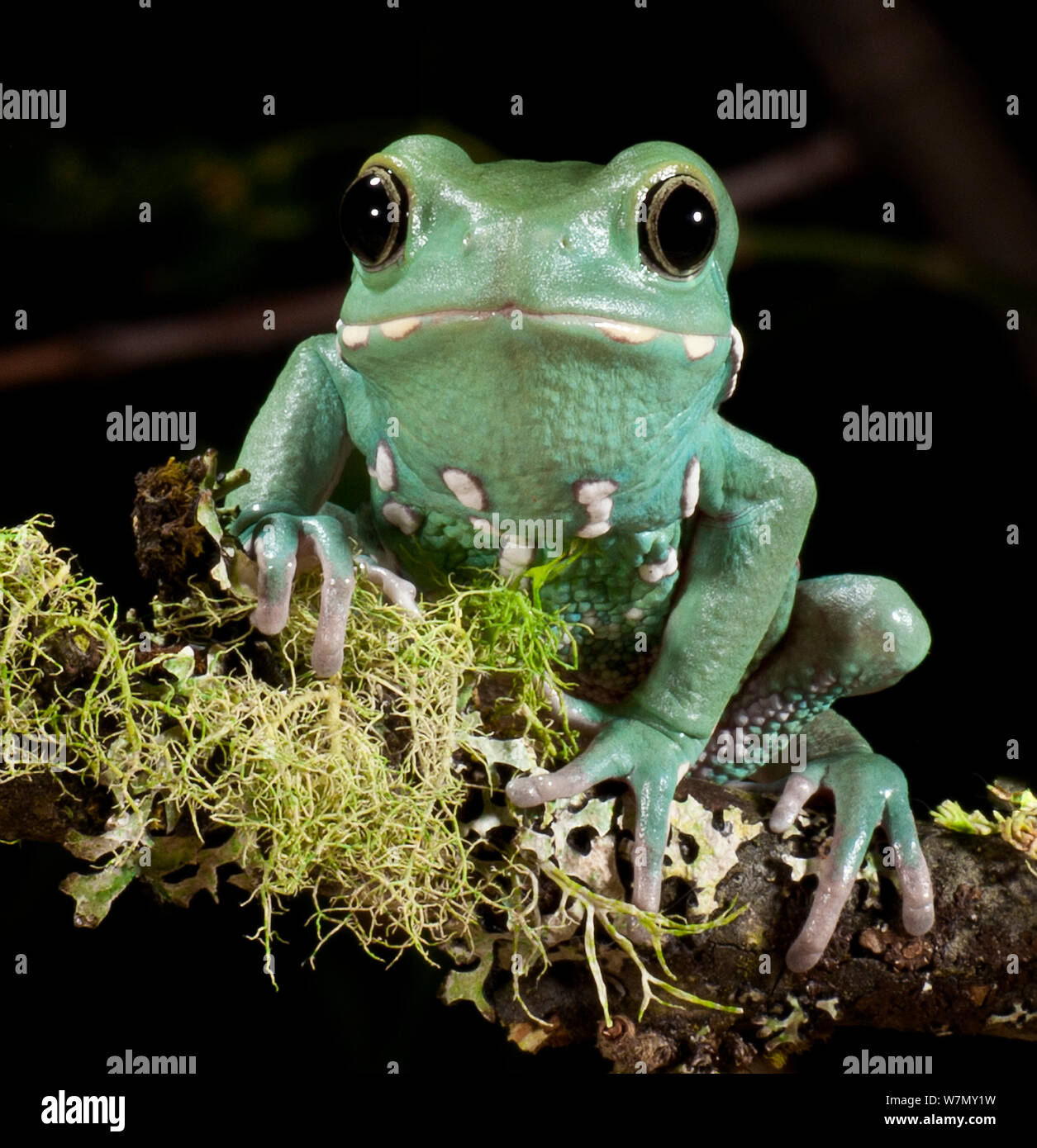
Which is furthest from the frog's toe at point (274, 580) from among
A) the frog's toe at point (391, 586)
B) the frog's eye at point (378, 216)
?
the frog's eye at point (378, 216)

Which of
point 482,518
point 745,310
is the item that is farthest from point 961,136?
point 482,518

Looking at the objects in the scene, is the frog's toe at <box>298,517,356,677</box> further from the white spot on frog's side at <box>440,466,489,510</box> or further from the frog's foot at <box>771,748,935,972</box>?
the frog's foot at <box>771,748,935,972</box>

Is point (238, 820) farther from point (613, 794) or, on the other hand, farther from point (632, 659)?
point (632, 659)

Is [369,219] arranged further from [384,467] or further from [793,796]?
[793,796]

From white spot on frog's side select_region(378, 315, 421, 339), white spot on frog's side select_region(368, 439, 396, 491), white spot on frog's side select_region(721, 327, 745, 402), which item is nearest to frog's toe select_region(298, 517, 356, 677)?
white spot on frog's side select_region(368, 439, 396, 491)

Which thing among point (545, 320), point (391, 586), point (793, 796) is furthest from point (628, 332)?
point (793, 796)
